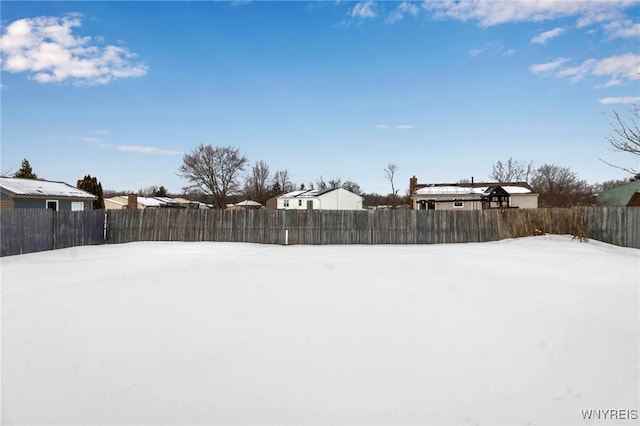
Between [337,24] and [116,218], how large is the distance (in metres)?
12.4

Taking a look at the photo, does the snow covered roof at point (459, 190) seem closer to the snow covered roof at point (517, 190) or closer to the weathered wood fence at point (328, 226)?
the snow covered roof at point (517, 190)

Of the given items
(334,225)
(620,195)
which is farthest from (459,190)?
(334,225)

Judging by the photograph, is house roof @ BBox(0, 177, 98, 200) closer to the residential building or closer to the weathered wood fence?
the residential building

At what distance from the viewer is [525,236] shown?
16.3 meters

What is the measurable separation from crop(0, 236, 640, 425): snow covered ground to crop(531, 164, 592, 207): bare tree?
50099mm

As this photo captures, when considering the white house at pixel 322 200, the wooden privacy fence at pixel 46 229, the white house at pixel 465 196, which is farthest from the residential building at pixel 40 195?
the white house at pixel 465 196

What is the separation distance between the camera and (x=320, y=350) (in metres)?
3.92

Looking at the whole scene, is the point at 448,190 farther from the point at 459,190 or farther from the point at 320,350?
the point at 320,350

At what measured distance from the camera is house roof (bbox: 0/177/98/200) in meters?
21.8

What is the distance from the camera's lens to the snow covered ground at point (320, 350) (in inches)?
114

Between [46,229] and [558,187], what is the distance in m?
60.5

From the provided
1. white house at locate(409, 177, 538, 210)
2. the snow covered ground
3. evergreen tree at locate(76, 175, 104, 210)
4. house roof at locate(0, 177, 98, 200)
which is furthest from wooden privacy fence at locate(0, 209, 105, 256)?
white house at locate(409, 177, 538, 210)

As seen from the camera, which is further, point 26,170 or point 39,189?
point 26,170

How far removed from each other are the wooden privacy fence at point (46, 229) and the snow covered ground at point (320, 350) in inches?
257
